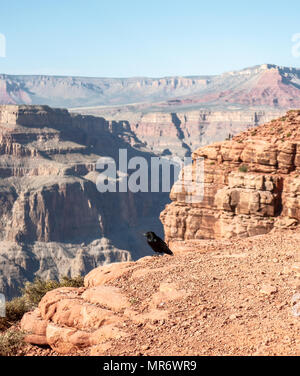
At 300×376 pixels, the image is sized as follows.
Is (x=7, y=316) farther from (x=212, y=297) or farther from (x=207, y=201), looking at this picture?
(x=207, y=201)

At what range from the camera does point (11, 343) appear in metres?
14.6

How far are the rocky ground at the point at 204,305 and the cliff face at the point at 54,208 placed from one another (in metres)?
99.9

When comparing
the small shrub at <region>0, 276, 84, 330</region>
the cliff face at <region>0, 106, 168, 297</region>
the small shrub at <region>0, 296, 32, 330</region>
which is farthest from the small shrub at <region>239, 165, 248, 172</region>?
the cliff face at <region>0, 106, 168, 297</region>

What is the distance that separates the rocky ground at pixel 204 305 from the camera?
1113 centimetres

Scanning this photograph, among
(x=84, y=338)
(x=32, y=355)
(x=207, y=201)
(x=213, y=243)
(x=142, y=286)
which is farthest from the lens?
(x=207, y=201)

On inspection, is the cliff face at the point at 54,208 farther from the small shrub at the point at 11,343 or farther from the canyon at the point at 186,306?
the small shrub at the point at 11,343

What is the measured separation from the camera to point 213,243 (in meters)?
21.3

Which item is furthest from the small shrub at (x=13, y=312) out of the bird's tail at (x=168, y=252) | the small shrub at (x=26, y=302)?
the bird's tail at (x=168, y=252)

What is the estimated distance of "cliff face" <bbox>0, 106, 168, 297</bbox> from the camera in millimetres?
129500

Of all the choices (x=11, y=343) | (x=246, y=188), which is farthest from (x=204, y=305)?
(x=246, y=188)
